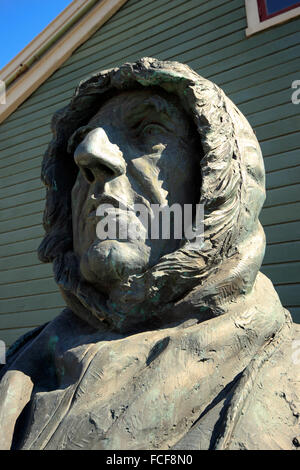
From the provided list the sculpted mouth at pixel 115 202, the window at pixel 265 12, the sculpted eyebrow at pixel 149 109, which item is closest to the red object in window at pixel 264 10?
the window at pixel 265 12

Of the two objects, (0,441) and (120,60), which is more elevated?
(120,60)

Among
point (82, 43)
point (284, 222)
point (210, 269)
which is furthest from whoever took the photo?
Answer: point (82, 43)

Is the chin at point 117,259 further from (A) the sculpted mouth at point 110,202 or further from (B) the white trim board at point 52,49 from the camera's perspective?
(B) the white trim board at point 52,49

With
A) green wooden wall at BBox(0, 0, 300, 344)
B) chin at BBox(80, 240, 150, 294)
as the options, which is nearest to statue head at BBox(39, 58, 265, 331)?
chin at BBox(80, 240, 150, 294)

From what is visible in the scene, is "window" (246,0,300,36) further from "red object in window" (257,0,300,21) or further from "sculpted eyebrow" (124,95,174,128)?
"sculpted eyebrow" (124,95,174,128)

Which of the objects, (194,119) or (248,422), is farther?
(194,119)

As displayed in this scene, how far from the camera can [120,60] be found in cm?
551

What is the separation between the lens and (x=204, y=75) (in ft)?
15.5

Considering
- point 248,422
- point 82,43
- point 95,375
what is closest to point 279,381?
point 248,422

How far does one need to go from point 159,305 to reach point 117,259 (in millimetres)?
217

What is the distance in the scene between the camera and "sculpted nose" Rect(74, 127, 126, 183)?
180cm
